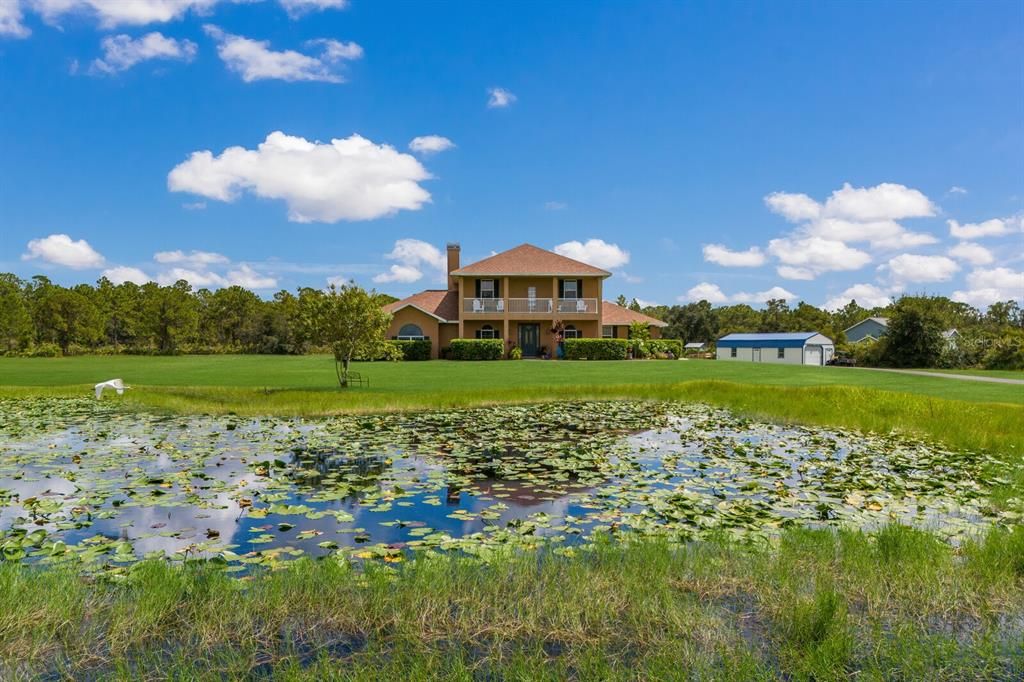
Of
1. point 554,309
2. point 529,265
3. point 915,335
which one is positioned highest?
point 529,265

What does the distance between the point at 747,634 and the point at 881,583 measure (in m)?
1.37

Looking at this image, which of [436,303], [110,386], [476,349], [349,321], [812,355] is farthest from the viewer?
[812,355]

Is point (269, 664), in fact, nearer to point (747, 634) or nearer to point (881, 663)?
point (747, 634)

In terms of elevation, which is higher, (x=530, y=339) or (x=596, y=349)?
(x=530, y=339)

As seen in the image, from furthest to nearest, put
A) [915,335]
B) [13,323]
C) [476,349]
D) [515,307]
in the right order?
[13,323] → [915,335] → [515,307] → [476,349]

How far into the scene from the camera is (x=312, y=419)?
14.2 metres

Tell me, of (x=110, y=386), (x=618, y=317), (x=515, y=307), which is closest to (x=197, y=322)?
(x=515, y=307)

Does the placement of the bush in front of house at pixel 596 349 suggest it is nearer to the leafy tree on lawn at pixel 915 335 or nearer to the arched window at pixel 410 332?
Result: the arched window at pixel 410 332

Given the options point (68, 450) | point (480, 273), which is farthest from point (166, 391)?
point (480, 273)

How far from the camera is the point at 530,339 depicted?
43.2 metres

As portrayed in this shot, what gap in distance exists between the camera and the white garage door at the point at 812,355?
5184 centimetres

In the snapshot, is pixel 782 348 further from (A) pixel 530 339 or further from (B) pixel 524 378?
(B) pixel 524 378

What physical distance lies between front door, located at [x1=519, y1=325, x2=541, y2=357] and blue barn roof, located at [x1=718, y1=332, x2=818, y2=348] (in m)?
24.1

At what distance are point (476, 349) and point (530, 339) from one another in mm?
5599
